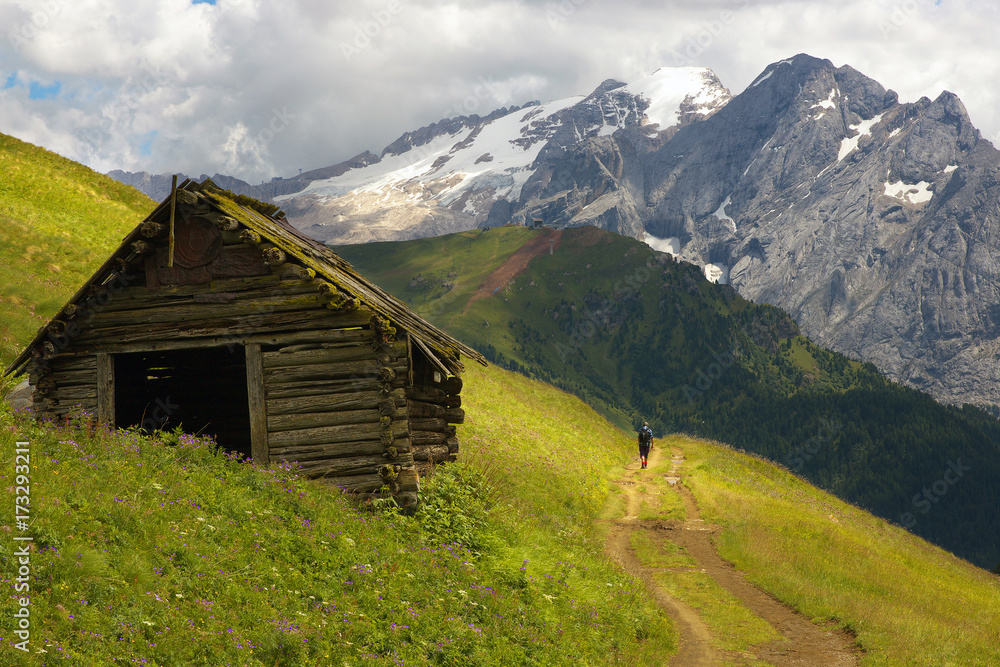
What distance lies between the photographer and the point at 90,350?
611 inches

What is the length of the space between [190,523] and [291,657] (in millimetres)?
2973

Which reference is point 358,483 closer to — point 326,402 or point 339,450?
point 339,450

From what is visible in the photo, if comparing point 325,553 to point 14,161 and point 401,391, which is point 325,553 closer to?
point 401,391

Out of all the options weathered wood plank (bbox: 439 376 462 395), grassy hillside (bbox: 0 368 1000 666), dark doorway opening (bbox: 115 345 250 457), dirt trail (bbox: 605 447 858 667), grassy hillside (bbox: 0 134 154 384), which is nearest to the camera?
grassy hillside (bbox: 0 368 1000 666)

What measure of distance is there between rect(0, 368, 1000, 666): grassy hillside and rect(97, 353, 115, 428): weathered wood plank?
302cm

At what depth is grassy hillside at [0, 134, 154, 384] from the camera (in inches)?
1025

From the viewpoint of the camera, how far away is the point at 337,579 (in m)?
10.4

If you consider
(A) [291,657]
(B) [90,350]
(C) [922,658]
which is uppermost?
(B) [90,350]

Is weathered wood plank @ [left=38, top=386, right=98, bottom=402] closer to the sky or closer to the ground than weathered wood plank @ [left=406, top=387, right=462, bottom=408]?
closer to the sky

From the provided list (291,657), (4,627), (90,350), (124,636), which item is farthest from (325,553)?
(90,350)

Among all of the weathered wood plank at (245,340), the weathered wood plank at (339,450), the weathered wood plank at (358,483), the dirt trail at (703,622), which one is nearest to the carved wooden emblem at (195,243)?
the weathered wood plank at (245,340)

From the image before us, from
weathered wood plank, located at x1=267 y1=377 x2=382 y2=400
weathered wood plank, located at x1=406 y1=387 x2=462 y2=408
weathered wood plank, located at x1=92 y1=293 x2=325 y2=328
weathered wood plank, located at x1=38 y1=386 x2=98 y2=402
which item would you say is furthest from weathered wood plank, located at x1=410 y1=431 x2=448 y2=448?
weathered wood plank, located at x1=38 y1=386 x2=98 y2=402

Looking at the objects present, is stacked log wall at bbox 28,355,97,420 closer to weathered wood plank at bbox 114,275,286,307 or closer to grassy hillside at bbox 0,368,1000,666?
weathered wood plank at bbox 114,275,286,307

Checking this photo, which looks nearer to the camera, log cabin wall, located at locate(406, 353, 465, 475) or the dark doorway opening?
log cabin wall, located at locate(406, 353, 465, 475)
